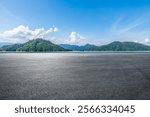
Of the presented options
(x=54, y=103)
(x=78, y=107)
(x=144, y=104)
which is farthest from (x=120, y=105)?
(x=54, y=103)

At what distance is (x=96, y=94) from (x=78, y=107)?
3313 millimetres

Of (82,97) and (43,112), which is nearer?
(43,112)

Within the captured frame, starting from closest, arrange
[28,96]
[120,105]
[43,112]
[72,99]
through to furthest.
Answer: [43,112], [120,105], [72,99], [28,96]

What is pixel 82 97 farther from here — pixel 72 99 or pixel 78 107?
pixel 78 107

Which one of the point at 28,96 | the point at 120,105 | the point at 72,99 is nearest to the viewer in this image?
the point at 120,105

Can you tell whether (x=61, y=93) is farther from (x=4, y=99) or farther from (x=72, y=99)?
(x=4, y=99)

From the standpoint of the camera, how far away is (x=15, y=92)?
14.3 m

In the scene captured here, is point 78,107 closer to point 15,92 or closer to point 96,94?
point 96,94

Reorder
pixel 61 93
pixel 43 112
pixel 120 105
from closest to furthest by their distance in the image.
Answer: pixel 43 112, pixel 120 105, pixel 61 93

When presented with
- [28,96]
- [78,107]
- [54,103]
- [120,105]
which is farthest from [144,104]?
[28,96]

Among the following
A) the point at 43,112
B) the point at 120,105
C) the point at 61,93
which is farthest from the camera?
the point at 61,93

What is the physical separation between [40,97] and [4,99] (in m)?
2.29

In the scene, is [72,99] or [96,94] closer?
[72,99]

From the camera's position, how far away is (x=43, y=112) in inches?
396
